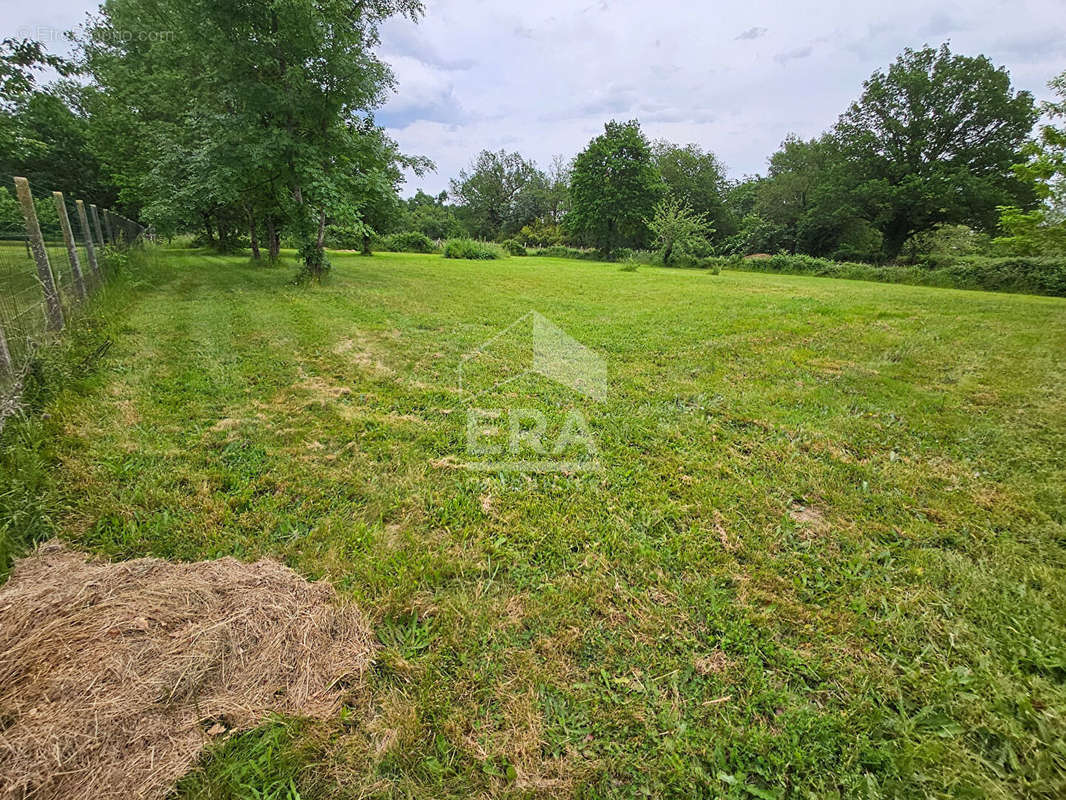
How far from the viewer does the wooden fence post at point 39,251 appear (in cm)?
410

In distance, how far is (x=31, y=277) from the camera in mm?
4070

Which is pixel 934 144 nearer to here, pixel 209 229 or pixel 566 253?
pixel 566 253

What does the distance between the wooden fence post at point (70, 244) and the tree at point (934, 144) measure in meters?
34.7

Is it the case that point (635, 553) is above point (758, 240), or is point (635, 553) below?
below

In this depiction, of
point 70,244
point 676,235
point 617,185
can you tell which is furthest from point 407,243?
point 70,244

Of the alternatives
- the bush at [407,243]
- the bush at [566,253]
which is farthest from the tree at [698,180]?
the bush at [407,243]

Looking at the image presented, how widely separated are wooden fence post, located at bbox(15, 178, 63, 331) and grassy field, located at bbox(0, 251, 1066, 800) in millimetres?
321

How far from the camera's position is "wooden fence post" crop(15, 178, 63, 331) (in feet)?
13.4

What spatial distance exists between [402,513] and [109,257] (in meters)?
10.1

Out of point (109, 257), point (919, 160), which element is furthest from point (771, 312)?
point (919, 160)

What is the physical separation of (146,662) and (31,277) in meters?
4.96

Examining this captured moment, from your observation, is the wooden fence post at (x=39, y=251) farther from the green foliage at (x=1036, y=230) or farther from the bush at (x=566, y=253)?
the bush at (x=566, y=253)

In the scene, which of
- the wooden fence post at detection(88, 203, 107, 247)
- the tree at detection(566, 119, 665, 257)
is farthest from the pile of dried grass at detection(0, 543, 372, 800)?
the tree at detection(566, 119, 665, 257)

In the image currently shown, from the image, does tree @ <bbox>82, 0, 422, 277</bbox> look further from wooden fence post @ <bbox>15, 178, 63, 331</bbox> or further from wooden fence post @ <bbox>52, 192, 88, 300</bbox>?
wooden fence post @ <bbox>15, 178, 63, 331</bbox>
